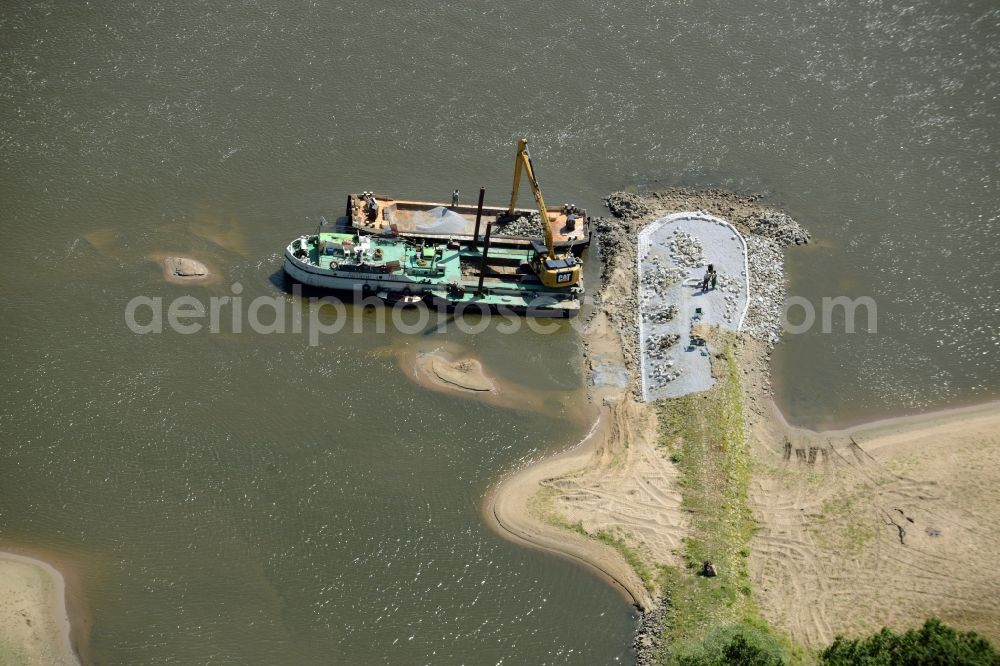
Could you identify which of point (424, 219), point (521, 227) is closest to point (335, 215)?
point (424, 219)

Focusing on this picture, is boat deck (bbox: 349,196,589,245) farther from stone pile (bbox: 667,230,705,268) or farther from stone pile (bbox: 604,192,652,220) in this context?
stone pile (bbox: 667,230,705,268)

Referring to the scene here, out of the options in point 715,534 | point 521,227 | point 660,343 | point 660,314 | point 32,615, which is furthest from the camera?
point 521,227

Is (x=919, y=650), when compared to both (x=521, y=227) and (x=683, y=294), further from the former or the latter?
(x=521, y=227)

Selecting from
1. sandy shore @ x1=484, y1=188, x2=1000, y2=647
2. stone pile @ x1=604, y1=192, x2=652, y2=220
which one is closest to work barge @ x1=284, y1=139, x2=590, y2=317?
stone pile @ x1=604, y1=192, x2=652, y2=220

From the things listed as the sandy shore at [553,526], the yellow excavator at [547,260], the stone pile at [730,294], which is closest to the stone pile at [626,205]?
the yellow excavator at [547,260]

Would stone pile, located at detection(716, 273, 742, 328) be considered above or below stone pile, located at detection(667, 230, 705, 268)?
below

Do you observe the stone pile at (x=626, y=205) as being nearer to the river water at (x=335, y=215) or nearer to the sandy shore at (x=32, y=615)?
the river water at (x=335, y=215)

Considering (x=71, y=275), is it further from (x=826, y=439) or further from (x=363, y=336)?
(x=826, y=439)
